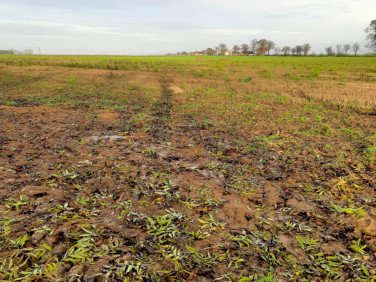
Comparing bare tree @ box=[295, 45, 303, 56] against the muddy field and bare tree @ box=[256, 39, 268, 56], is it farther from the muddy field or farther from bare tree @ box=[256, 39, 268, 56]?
the muddy field

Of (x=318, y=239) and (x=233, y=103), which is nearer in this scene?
(x=318, y=239)

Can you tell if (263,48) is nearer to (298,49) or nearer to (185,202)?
(298,49)

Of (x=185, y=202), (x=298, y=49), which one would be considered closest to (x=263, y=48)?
(x=298, y=49)

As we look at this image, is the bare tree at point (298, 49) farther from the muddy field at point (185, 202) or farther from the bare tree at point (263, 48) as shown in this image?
the muddy field at point (185, 202)

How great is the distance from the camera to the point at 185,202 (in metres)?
3.58

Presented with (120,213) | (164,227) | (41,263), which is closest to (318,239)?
(164,227)

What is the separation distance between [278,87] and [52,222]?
14.3m

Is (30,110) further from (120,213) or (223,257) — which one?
(223,257)

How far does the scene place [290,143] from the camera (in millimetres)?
6027

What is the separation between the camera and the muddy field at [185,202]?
8.09ft

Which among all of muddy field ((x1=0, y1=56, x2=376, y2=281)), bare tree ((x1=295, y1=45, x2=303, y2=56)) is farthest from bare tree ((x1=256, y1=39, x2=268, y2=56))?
muddy field ((x1=0, y1=56, x2=376, y2=281))

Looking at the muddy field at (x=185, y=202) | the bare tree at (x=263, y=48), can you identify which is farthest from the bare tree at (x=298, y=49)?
the muddy field at (x=185, y=202)

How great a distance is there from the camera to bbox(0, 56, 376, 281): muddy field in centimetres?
247

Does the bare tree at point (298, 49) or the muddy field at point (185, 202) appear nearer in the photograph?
the muddy field at point (185, 202)
